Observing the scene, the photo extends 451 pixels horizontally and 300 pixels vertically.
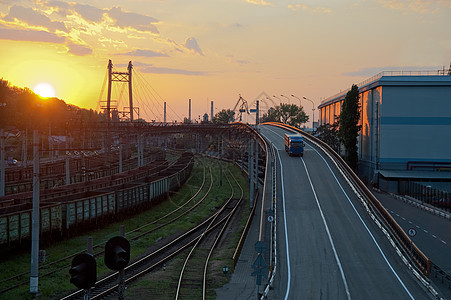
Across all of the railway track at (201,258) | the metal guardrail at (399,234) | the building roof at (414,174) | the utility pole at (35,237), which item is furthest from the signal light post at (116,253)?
the building roof at (414,174)

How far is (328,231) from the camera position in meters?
34.1

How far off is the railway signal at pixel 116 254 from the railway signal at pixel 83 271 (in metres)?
0.74

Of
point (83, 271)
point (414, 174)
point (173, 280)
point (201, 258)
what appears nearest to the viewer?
point (83, 271)

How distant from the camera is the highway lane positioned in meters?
23.0

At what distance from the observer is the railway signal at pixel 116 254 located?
752 centimetres

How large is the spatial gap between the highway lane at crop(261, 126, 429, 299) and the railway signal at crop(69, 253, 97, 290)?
16733 millimetres

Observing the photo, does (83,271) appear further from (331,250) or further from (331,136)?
(331,136)

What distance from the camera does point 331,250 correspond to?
29.9 meters

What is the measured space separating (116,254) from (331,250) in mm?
24780

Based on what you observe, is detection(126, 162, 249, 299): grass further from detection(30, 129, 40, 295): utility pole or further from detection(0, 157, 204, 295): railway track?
detection(0, 157, 204, 295): railway track

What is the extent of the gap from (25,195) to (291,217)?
21938 mm

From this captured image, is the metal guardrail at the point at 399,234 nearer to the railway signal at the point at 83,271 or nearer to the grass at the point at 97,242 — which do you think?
the grass at the point at 97,242

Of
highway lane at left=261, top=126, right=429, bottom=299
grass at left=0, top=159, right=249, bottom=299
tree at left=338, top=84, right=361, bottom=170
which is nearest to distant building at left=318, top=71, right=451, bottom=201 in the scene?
tree at left=338, top=84, right=361, bottom=170

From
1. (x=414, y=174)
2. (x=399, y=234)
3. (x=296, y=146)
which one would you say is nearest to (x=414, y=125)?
(x=414, y=174)
